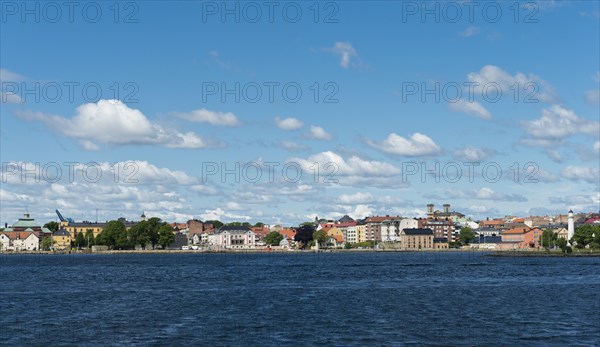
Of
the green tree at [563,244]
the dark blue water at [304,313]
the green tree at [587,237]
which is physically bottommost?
the dark blue water at [304,313]

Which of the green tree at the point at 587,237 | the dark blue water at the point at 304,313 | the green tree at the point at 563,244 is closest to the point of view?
the dark blue water at the point at 304,313

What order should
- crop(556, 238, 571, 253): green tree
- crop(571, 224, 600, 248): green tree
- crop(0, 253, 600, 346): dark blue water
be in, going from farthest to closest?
crop(571, 224, 600, 248): green tree, crop(556, 238, 571, 253): green tree, crop(0, 253, 600, 346): dark blue water

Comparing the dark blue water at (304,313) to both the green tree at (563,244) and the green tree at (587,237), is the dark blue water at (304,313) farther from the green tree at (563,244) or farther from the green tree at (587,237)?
the green tree at (587,237)

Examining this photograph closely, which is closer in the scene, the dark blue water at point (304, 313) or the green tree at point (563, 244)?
the dark blue water at point (304, 313)

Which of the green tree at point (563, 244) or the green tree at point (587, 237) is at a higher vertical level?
the green tree at point (587, 237)

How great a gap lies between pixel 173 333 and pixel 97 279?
1948 inches

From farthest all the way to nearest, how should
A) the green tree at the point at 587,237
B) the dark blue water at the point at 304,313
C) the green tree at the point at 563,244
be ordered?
the green tree at the point at 587,237 < the green tree at the point at 563,244 < the dark blue water at the point at 304,313

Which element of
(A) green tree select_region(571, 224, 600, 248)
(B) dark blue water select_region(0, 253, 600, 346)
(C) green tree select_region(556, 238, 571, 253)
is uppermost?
(A) green tree select_region(571, 224, 600, 248)

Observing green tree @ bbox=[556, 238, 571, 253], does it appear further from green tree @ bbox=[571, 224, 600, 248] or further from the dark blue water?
the dark blue water

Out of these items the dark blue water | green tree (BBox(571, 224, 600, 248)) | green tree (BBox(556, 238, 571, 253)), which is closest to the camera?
the dark blue water

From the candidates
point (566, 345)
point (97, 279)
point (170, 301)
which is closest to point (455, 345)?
point (566, 345)

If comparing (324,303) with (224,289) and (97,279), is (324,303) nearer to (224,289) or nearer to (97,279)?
(224,289)

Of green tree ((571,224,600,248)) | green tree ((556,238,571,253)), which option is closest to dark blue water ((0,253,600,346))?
green tree ((556,238,571,253))

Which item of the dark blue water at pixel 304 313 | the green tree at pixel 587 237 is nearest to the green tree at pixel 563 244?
the green tree at pixel 587 237
